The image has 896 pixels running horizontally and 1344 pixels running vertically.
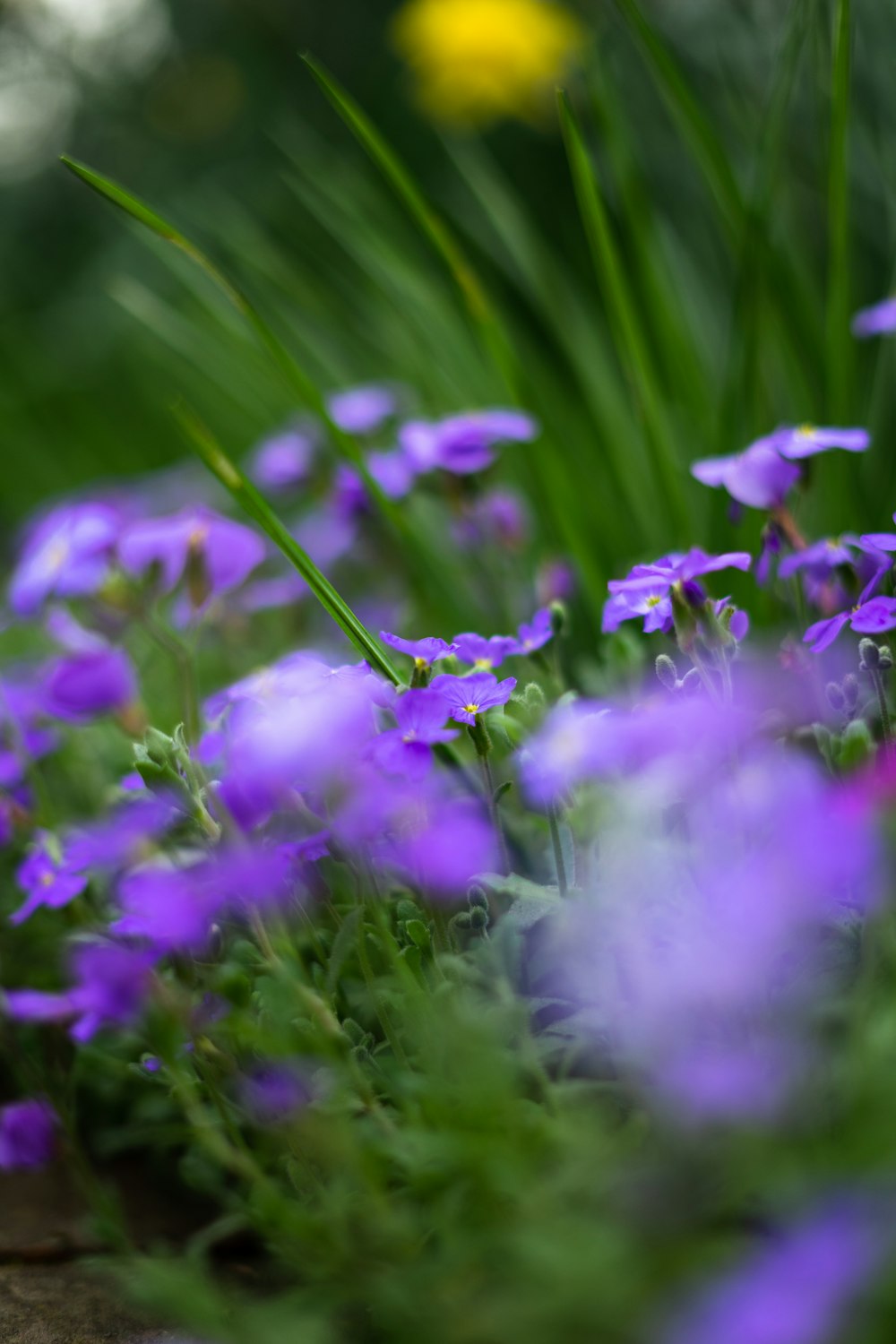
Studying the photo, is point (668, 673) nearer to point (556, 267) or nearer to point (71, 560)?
point (71, 560)

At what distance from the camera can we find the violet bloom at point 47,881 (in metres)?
0.91

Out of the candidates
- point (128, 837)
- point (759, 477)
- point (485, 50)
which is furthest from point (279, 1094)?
point (485, 50)

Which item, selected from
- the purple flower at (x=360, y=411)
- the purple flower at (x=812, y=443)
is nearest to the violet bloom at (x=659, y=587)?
the purple flower at (x=812, y=443)

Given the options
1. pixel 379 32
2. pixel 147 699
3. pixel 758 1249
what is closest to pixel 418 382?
pixel 147 699

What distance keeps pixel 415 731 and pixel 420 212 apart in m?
0.73

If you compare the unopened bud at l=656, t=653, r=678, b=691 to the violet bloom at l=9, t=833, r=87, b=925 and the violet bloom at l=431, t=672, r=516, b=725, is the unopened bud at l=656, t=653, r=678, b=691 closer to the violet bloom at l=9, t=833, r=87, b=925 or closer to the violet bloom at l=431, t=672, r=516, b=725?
the violet bloom at l=431, t=672, r=516, b=725

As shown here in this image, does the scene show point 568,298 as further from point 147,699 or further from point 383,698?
point 383,698

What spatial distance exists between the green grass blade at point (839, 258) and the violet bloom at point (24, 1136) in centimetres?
117

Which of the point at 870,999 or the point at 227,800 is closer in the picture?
the point at 870,999

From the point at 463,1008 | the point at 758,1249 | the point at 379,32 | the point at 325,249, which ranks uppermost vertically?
the point at 379,32

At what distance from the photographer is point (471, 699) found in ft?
2.72

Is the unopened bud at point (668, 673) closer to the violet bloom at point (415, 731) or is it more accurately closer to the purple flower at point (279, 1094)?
the violet bloom at point (415, 731)

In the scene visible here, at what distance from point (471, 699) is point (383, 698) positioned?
7cm

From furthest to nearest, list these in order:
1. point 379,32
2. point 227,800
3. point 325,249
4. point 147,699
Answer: point 379,32 → point 325,249 → point 147,699 → point 227,800
